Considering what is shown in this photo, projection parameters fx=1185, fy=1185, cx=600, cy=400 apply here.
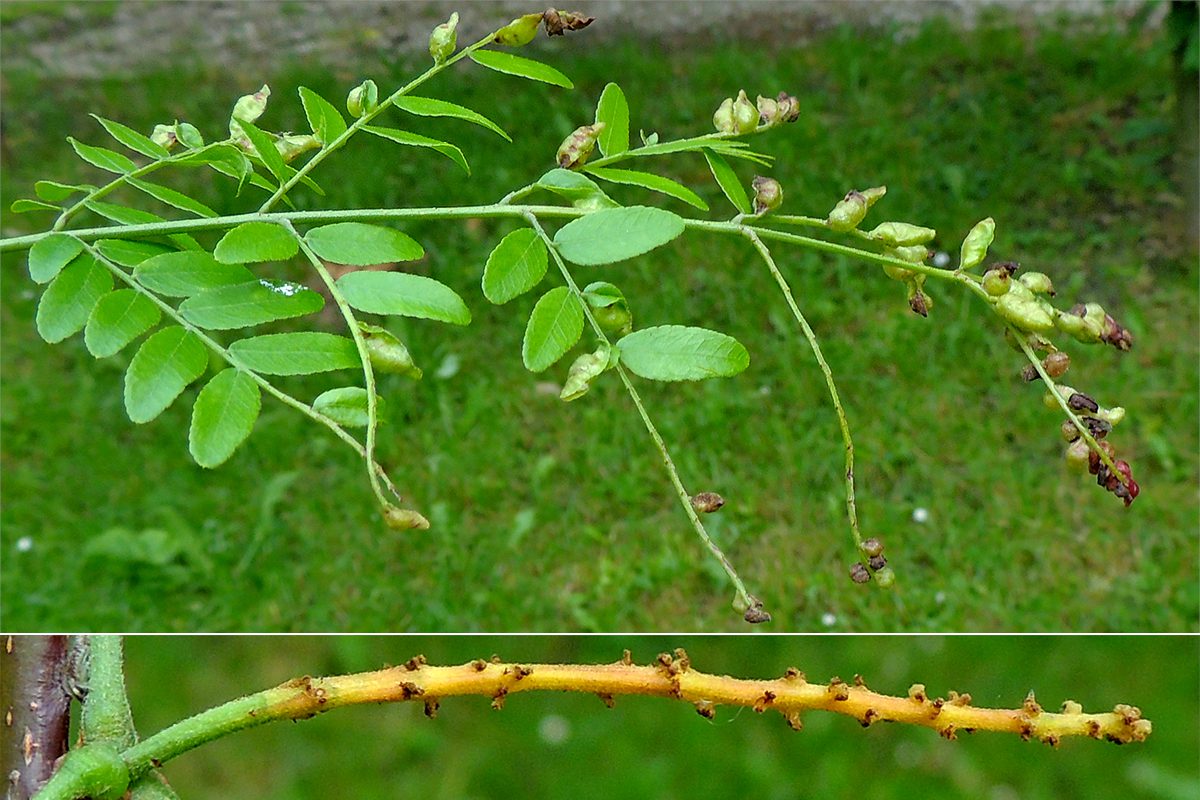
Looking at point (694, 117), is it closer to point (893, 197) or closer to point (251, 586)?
point (893, 197)

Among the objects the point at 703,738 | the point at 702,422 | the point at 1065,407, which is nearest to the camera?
the point at 1065,407

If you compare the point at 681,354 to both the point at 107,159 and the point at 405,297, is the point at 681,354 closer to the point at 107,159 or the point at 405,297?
the point at 405,297

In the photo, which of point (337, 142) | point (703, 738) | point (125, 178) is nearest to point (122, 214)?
point (125, 178)

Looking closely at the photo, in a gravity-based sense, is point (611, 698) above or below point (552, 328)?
below

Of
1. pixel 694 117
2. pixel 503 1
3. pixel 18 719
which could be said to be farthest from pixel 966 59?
pixel 18 719

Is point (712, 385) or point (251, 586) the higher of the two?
point (712, 385)
